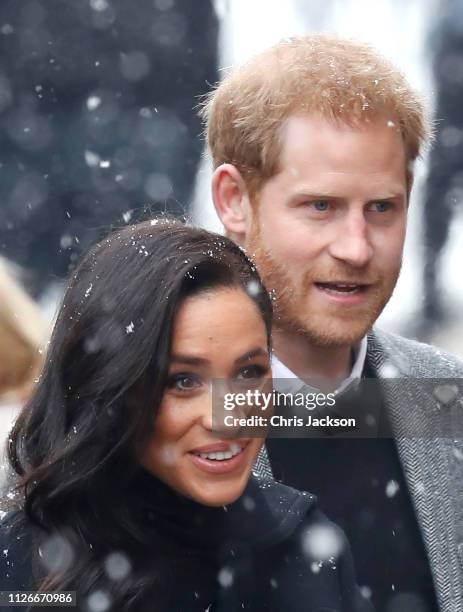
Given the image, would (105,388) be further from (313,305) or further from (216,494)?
(313,305)

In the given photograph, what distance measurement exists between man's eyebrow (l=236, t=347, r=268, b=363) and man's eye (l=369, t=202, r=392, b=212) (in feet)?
0.92

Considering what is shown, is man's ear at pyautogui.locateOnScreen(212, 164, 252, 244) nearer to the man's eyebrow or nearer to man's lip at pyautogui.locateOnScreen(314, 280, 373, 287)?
man's lip at pyautogui.locateOnScreen(314, 280, 373, 287)

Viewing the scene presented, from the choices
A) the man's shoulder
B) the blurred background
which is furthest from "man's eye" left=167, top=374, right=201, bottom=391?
the blurred background

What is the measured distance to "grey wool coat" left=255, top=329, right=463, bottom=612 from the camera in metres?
1.28

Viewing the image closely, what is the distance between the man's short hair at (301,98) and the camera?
49.0 inches

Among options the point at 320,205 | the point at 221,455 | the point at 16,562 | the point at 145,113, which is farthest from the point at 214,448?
the point at 145,113

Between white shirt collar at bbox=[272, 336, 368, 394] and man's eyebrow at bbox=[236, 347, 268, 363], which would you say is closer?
man's eyebrow at bbox=[236, 347, 268, 363]

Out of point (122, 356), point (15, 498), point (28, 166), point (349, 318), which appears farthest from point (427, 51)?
point (15, 498)

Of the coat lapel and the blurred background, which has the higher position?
the blurred background

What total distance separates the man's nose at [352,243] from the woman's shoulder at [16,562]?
1.69 ft

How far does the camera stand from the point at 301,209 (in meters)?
1.25

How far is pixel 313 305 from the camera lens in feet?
4.15

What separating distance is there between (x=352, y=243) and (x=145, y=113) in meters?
0.72

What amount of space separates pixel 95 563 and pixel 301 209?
52 cm
